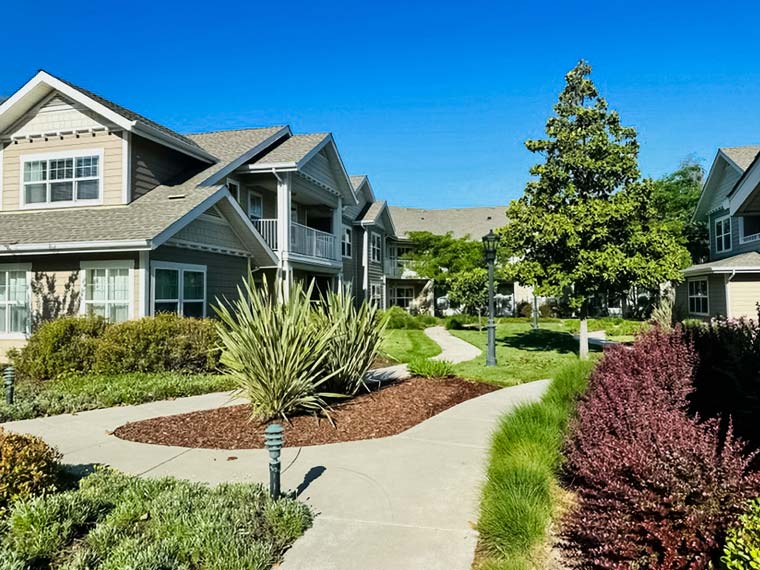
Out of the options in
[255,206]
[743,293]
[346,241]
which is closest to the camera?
[255,206]

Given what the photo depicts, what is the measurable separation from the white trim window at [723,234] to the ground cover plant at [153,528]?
2962 centimetres

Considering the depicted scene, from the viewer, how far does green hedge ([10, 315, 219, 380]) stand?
10.9 meters

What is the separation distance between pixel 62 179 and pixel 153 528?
14.4m

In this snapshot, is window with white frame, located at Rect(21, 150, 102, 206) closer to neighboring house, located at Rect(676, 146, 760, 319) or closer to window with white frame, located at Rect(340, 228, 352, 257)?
window with white frame, located at Rect(340, 228, 352, 257)

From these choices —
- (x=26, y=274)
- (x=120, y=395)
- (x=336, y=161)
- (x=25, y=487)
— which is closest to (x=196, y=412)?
(x=120, y=395)

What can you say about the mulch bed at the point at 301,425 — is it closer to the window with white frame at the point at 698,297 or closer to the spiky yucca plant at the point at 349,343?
the spiky yucca plant at the point at 349,343

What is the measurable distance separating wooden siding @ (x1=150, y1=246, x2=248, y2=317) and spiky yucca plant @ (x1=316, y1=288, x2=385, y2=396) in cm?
538

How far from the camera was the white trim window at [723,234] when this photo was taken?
2722 cm

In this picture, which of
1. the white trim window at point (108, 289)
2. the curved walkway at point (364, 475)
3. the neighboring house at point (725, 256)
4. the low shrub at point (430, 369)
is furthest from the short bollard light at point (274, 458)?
the neighboring house at point (725, 256)

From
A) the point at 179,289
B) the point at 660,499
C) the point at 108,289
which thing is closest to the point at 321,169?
the point at 179,289

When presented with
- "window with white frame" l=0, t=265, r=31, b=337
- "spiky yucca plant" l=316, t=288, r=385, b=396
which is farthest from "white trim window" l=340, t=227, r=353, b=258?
"spiky yucca plant" l=316, t=288, r=385, b=396

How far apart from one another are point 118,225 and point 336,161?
36.7ft

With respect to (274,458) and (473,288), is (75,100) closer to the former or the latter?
(274,458)

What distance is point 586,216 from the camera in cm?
1484
